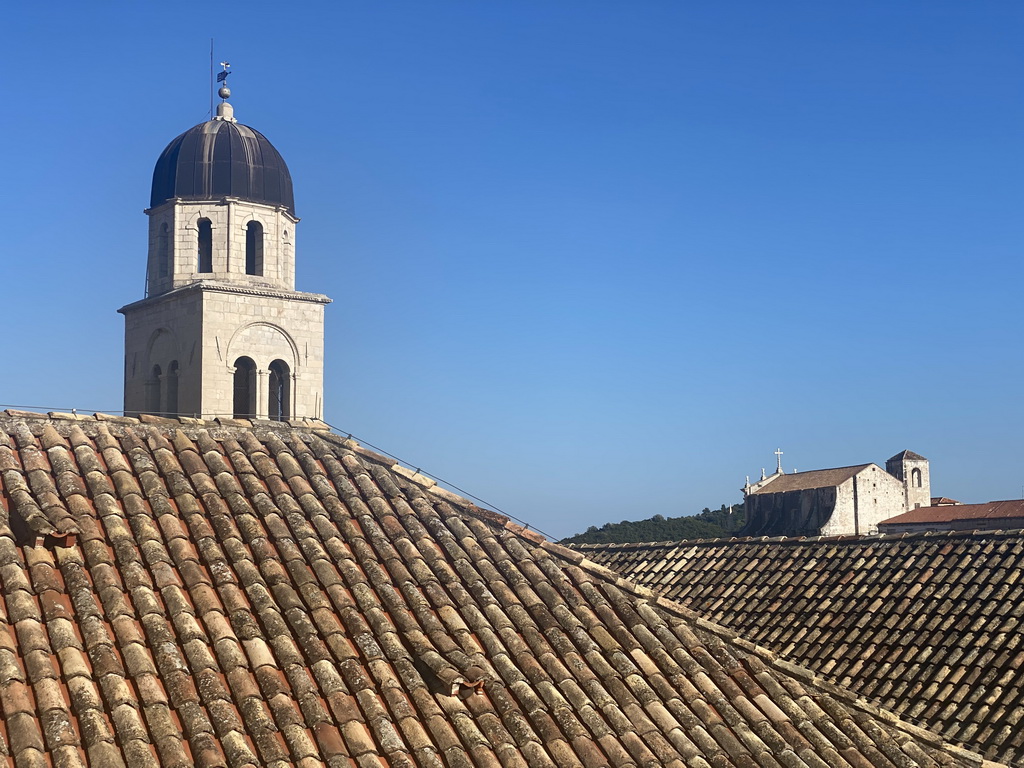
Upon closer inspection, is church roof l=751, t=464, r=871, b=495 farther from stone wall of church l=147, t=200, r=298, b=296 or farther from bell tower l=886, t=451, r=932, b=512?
stone wall of church l=147, t=200, r=298, b=296

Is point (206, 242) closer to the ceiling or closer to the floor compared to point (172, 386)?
closer to the ceiling

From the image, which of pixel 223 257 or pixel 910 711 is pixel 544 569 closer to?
pixel 910 711

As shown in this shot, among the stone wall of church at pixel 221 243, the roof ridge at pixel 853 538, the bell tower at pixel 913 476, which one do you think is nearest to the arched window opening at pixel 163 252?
the stone wall of church at pixel 221 243

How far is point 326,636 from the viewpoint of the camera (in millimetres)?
8180

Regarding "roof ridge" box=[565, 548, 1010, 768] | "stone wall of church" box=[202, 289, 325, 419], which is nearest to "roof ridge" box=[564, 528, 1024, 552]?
"roof ridge" box=[565, 548, 1010, 768]

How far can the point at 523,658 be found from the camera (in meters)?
8.72

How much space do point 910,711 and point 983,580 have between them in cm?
253

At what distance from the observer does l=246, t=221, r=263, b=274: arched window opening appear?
28766 millimetres

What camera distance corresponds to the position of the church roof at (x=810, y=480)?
61375mm

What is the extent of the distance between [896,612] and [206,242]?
65.2 ft

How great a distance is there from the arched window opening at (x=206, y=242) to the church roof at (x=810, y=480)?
4107 cm

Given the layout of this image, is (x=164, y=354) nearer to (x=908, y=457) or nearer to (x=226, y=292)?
(x=226, y=292)

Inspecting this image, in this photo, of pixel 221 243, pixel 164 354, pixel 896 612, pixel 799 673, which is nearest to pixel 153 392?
pixel 164 354

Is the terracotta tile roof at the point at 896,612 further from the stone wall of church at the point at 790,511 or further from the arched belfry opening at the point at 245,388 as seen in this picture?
the stone wall of church at the point at 790,511
